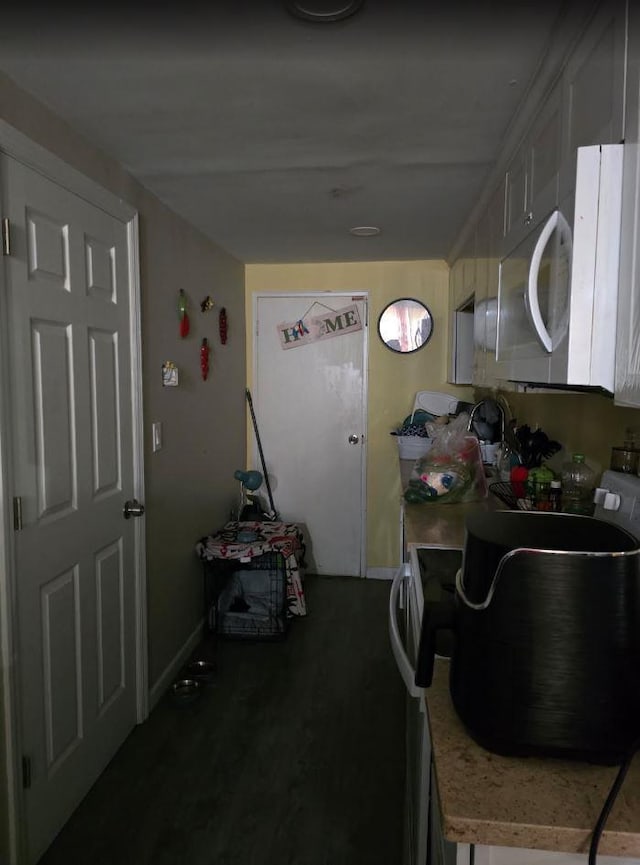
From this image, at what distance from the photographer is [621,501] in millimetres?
1353

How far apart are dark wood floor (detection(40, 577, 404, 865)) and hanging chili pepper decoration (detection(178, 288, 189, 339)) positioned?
168cm

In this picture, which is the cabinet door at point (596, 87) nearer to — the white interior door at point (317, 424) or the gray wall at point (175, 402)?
the gray wall at point (175, 402)

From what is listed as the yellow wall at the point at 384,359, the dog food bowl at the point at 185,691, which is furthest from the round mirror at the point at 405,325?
the dog food bowl at the point at 185,691

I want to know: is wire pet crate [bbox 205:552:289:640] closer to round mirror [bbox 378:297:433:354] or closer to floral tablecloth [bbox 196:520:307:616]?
floral tablecloth [bbox 196:520:307:616]

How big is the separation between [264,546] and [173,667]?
746 millimetres

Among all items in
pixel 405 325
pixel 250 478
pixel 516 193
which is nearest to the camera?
pixel 516 193

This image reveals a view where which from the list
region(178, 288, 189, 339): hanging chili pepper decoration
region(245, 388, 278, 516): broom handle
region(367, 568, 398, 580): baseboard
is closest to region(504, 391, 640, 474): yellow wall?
region(178, 288, 189, 339): hanging chili pepper decoration

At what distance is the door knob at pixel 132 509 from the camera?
89.7 inches

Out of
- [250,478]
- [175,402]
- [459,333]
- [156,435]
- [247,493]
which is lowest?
[247,493]

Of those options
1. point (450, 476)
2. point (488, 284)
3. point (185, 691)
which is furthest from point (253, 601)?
point (488, 284)

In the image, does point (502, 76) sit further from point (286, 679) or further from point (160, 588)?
point (286, 679)

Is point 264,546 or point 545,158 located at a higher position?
point 545,158

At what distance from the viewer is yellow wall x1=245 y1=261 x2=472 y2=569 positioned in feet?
13.0

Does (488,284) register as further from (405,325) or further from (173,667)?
(173,667)
